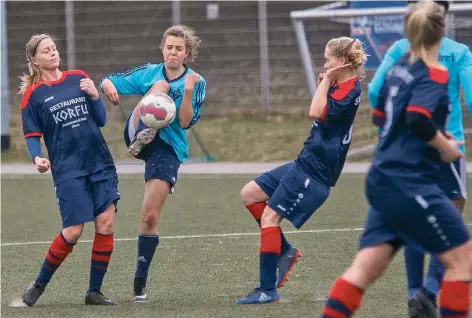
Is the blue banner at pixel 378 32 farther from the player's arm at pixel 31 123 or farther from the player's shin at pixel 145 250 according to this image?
the player's arm at pixel 31 123

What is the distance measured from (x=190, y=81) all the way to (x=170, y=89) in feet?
0.55

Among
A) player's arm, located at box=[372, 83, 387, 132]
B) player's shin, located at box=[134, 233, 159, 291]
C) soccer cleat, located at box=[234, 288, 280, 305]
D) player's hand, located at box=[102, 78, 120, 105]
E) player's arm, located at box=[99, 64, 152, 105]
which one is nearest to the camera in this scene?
player's arm, located at box=[372, 83, 387, 132]

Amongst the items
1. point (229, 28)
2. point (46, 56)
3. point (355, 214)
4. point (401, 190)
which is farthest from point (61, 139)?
point (229, 28)

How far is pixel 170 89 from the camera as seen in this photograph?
6.57 meters

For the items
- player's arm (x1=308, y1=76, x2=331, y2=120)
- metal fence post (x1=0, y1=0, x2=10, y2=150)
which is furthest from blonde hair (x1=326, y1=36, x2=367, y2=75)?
metal fence post (x1=0, y1=0, x2=10, y2=150)

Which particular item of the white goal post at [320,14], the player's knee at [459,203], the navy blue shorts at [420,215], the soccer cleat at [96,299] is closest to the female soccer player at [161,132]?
the soccer cleat at [96,299]

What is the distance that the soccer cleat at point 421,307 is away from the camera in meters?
5.34

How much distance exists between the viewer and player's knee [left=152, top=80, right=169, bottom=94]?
652 cm

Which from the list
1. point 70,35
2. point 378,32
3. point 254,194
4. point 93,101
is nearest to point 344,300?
point 254,194

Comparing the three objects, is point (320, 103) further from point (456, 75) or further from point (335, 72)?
point (456, 75)

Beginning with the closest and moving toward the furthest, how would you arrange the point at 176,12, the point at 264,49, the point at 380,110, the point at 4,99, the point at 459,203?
the point at 380,110, the point at 459,203, the point at 4,99, the point at 264,49, the point at 176,12

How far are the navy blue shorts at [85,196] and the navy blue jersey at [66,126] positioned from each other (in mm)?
44

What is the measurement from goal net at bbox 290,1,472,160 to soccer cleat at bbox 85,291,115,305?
8654mm

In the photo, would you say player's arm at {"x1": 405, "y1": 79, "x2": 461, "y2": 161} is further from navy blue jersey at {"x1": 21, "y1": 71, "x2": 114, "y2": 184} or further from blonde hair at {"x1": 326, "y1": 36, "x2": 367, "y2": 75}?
navy blue jersey at {"x1": 21, "y1": 71, "x2": 114, "y2": 184}
